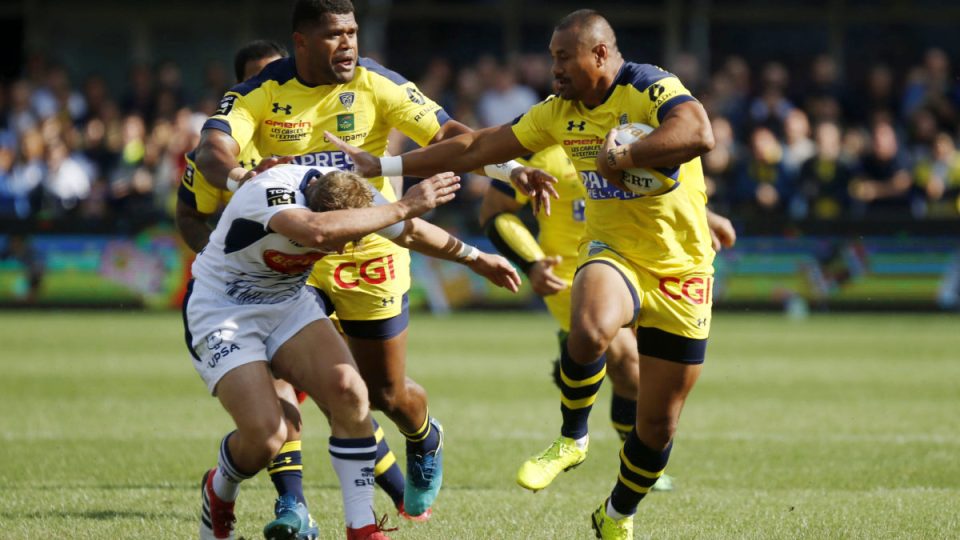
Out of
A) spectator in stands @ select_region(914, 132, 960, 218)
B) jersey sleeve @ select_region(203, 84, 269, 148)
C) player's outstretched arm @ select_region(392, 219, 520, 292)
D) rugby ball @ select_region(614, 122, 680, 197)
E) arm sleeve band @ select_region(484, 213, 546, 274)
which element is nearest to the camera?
rugby ball @ select_region(614, 122, 680, 197)

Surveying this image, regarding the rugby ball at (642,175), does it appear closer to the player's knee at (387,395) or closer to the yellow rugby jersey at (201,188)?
the player's knee at (387,395)

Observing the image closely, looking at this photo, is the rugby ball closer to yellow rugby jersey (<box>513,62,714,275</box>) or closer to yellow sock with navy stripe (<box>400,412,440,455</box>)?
yellow rugby jersey (<box>513,62,714,275</box>)

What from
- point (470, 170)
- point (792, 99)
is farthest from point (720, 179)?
point (470, 170)

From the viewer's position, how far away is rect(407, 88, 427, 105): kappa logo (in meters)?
7.79

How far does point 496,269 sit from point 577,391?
0.85 m

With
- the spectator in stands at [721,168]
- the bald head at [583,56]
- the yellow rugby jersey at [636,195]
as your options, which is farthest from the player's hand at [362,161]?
the spectator in stands at [721,168]

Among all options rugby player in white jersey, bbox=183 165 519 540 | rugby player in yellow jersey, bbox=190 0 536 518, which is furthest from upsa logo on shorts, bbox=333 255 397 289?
rugby player in white jersey, bbox=183 165 519 540

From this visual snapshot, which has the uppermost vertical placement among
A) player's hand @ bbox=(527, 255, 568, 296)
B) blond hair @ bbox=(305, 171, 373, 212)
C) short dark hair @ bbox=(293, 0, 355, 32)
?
short dark hair @ bbox=(293, 0, 355, 32)

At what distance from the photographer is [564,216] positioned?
925cm

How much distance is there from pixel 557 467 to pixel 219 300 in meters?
2.07

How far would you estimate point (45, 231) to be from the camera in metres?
20.3

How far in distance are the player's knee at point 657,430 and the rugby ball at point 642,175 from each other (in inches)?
43.9

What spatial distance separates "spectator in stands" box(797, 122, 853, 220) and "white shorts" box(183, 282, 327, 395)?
14.9 metres

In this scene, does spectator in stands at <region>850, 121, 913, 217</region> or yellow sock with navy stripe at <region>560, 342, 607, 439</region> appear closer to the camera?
yellow sock with navy stripe at <region>560, 342, 607, 439</region>
